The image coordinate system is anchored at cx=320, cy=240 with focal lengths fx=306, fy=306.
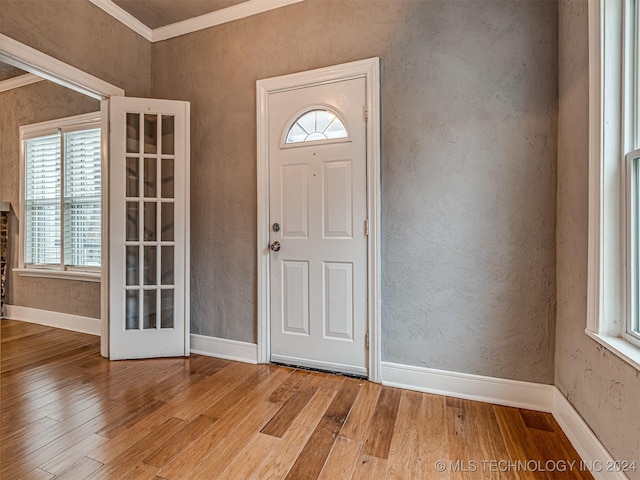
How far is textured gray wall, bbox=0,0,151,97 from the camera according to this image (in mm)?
1997

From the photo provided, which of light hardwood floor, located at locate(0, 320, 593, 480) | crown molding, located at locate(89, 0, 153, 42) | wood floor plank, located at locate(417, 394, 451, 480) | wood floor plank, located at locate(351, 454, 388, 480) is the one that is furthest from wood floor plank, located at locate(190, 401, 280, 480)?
crown molding, located at locate(89, 0, 153, 42)

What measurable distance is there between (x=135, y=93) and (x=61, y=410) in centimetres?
248

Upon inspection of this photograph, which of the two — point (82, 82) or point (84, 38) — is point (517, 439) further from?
point (84, 38)

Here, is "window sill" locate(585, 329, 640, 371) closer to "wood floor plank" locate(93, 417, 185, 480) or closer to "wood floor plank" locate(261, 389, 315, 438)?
"wood floor plank" locate(261, 389, 315, 438)

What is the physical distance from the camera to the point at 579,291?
152 cm

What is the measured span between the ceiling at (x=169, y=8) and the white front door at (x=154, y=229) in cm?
74

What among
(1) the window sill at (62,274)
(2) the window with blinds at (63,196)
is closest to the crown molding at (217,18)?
(2) the window with blinds at (63,196)

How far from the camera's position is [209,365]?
7.89 ft

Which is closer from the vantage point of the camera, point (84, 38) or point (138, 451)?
point (138, 451)

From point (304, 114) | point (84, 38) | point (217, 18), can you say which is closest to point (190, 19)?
point (217, 18)

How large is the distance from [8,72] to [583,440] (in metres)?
5.63

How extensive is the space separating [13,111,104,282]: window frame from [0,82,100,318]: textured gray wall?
0.21 feet

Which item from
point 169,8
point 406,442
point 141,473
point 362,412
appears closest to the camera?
point 141,473

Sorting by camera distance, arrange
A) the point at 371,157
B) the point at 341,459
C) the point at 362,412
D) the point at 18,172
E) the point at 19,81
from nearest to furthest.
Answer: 1. the point at 341,459
2. the point at 362,412
3. the point at 371,157
4. the point at 19,81
5. the point at 18,172
